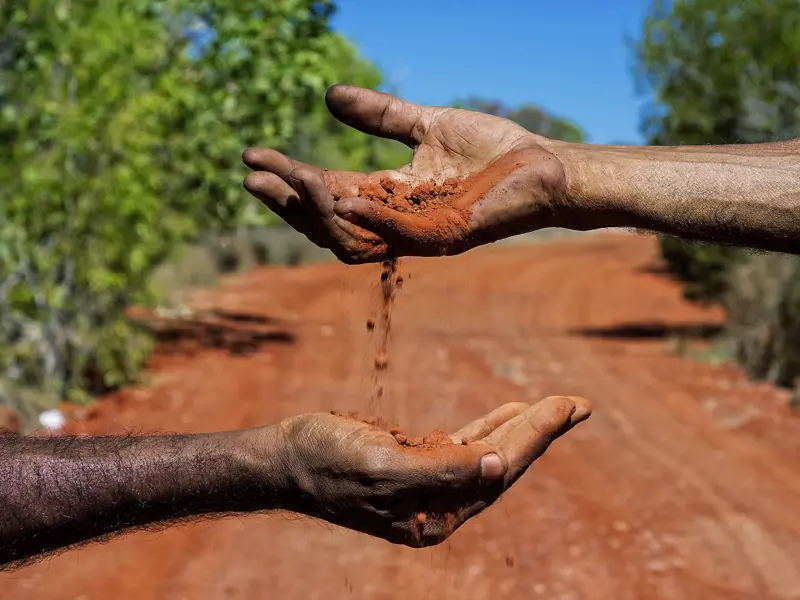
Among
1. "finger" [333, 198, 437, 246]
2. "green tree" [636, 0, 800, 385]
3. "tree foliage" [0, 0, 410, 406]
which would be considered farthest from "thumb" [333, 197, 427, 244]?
"green tree" [636, 0, 800, 385]

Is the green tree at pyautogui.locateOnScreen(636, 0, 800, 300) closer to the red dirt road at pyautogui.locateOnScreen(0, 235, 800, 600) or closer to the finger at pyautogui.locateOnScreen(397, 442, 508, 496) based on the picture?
the red dirt road at pyautogui.locateOnScreen(0, 235, 800, 600)

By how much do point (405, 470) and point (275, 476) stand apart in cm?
37

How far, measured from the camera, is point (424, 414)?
8.73 meters

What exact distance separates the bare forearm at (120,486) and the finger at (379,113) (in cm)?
95

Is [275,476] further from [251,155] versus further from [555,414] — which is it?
[251,155]

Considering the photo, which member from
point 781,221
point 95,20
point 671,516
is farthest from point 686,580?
point 95,20

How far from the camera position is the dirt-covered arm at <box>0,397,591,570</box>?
2.30m

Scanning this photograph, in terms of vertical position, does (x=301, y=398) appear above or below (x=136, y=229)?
below

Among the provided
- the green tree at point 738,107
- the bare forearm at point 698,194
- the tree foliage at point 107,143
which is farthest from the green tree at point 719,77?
the bare forearm at point 698,194

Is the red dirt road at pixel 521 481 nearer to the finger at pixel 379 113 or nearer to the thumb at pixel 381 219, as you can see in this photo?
the thumb at pixel 381 219

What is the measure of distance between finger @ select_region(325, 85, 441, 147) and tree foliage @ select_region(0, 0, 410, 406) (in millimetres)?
5199

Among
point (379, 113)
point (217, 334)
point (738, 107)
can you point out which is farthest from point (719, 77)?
point (379, 113)

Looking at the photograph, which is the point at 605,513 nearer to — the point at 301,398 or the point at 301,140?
the point at 301,398

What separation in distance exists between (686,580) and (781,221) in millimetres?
3211
